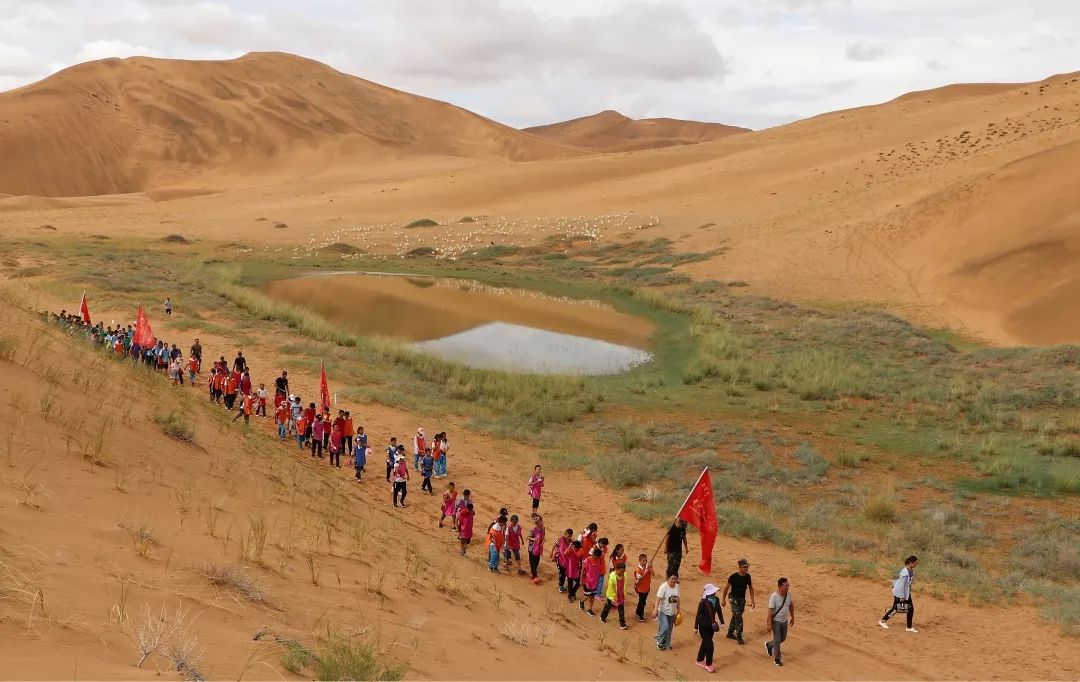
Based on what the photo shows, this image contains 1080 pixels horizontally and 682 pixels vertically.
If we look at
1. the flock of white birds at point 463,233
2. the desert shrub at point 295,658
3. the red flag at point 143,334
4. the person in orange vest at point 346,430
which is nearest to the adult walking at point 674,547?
the desert shrub at point 295,658

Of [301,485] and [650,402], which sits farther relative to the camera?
[650,402]

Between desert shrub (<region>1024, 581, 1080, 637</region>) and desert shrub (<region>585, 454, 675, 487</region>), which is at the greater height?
desert shrub (<region>585, 454, 675, 487</region>)

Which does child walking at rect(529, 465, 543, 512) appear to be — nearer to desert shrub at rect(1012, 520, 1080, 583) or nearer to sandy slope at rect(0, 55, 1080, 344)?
desert shrub at rect(1012, 520, 1080, 583)

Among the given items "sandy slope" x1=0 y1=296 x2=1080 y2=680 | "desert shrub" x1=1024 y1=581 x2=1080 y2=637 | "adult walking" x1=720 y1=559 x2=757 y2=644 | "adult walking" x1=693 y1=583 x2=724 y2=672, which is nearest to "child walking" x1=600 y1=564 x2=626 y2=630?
"sandy slope" x1=0 y1=296 x2=1080 y2=680

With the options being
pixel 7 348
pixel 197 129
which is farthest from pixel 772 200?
pixel 197 129

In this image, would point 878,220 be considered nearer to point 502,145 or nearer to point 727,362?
point 727,362

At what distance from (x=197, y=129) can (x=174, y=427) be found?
113239 mm

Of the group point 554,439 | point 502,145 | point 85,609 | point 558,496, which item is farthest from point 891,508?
point 502,145

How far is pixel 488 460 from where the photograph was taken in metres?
19.2

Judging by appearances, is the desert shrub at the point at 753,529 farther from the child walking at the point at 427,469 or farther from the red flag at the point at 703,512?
the child walking at the point at 427,469

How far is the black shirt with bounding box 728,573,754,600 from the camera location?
10961 mm

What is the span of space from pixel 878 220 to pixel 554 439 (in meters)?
40.5

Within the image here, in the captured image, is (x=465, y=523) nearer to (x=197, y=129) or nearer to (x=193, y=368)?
(x=193, y=368)

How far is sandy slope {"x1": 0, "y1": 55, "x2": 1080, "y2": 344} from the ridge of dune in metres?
0.63
